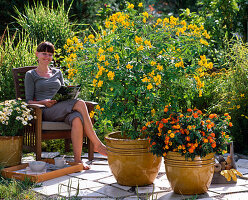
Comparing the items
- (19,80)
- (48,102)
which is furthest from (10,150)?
(19,80)

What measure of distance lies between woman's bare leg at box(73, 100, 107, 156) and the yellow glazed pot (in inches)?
30.0

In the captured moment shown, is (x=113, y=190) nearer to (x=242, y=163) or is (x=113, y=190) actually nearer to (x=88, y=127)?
(x=88, y=127)

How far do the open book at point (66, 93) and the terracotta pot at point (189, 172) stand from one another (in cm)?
138

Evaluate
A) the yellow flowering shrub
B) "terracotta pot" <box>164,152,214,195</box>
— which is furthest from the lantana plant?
the yellow flowering shrub

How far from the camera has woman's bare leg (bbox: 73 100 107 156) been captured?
3.81 m

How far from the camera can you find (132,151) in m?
2.98

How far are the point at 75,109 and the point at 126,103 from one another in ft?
2.90

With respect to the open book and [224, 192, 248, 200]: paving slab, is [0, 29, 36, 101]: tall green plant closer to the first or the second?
the open book

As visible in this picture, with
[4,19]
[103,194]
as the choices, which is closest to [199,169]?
[103,194]

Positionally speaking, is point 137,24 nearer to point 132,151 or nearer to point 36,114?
point 132,151

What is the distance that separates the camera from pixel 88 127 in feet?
12.6

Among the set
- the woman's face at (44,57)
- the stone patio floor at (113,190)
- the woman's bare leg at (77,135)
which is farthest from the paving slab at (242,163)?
the woman's face at (44,57)

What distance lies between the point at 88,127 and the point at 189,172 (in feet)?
4.63

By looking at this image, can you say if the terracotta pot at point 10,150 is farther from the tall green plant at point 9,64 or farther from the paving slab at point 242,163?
the paving slab at point 242,163
